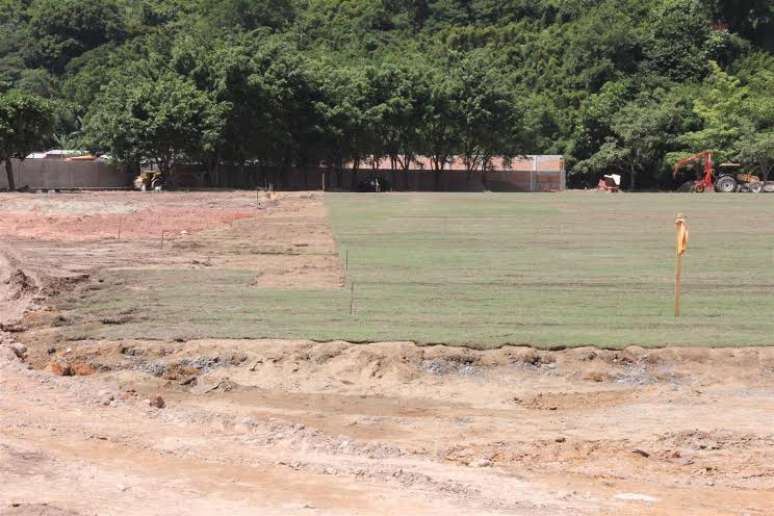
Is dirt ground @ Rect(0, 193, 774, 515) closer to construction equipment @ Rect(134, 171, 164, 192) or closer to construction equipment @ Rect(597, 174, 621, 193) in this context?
construction equipment @ Rect(134, 171, 164, 192)

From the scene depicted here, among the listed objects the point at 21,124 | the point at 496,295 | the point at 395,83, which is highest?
the point at 395,83

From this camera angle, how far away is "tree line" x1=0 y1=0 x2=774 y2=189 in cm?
6762

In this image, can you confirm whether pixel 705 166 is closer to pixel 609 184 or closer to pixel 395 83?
pixel 609 184

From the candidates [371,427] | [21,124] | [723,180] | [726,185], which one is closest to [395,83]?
[723,180]

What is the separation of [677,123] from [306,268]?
70.5 meters

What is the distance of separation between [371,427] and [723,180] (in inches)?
2713

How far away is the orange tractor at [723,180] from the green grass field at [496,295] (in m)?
40.5

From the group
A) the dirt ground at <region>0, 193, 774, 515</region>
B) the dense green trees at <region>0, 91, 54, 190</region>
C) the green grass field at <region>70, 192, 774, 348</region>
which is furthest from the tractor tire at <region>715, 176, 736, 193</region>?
the dirt ground at <region>0, 193, 774, 515</region>

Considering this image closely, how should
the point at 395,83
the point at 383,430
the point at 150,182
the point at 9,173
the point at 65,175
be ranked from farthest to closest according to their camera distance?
1. the point at 395,83
2. the point at 65,175
3. the point at 150,182
4. the point at 9,173
5. the point at 383,430

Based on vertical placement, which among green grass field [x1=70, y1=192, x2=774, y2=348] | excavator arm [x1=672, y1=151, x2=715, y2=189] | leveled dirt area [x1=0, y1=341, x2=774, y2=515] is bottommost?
leveled dirt area [x1=0, y1=341, x2=774, y2=515]

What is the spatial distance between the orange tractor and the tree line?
162 centimetres

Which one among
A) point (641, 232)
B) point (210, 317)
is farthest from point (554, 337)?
point (641, 232)

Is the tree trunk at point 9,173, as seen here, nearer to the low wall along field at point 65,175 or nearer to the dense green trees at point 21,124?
the dense green trees at point 21,124

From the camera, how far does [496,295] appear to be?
1889 cm
